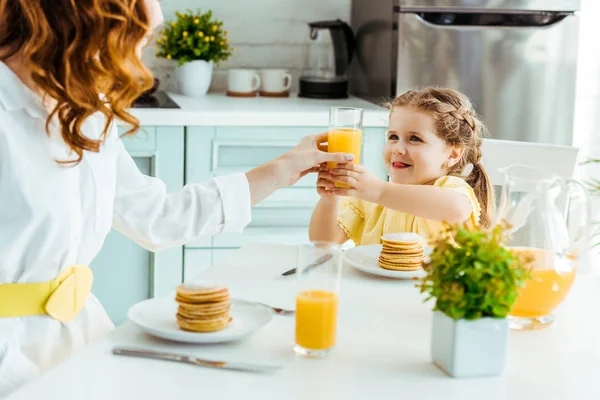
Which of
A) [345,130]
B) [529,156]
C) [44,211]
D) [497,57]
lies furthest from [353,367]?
[497,57]

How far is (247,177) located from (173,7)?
5.94ft

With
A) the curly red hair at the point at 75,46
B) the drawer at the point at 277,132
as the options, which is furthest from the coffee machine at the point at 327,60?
the curly red hair at the point at 75,46

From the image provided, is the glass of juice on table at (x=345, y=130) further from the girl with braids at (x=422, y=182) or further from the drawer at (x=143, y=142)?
the drawer at (x=143, y=142)

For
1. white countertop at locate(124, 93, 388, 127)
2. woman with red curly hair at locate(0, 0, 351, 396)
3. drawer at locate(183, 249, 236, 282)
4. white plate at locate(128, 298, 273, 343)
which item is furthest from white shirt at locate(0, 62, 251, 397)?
drawer at locate(183, 249, 236, 282)

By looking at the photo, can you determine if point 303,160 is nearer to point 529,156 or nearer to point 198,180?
point 529,156

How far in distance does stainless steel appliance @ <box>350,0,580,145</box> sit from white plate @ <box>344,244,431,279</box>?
1258mm

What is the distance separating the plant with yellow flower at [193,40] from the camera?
3238 millimetres

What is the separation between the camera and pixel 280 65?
3.58m

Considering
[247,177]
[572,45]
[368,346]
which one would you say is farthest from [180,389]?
[572,45]

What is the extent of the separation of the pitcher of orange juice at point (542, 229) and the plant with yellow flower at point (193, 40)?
2.07 metres

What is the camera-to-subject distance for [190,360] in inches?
46.6

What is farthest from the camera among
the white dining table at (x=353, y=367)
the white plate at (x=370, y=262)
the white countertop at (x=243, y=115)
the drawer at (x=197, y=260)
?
the drawer at (x=197, y=260)

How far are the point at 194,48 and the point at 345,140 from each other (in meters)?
1.56

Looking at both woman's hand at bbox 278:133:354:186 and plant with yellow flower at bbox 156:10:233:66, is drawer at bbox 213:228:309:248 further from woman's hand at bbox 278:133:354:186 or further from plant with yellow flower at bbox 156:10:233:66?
woman's hand at bbox 278:133:354:186
